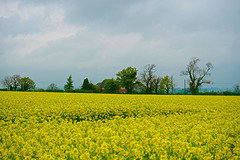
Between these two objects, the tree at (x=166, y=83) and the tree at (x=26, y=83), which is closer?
the tree at (x=166, y=83)

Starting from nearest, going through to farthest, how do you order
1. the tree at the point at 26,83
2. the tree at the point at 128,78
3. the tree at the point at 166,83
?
the tree at the point at 128,78 < the tree at the point at 166,83 < the tree at the point at 26,83

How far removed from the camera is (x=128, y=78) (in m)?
66.1

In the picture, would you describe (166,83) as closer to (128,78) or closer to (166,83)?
(166,83)

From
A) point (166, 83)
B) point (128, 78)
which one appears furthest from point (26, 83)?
point (166, 83)

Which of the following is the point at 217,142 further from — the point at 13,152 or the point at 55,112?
the point at 55,112

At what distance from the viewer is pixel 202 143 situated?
4.89m

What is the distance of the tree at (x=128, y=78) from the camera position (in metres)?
65.3

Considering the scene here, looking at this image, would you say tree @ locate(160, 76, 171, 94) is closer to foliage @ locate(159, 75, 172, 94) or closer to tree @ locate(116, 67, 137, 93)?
foliage @ locate(159, 75, 172, 94)

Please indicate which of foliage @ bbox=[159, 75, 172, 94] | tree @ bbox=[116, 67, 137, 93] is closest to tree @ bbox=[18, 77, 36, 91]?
tree @ bbox=[116, 67, 137, 93]

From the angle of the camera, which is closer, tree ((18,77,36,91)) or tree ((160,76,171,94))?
tree ((160,76,171,94))

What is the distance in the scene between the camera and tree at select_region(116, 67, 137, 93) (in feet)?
214

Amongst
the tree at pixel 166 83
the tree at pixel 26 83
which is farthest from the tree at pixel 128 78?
the tree at pixel 26 83

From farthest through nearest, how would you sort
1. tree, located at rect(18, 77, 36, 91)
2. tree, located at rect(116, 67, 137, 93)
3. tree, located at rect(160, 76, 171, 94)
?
tree, located at rect(18, 77, 36, 91) → tree, located at rect(160, 76, 171, 94) → tree, located at rect(116, 67, 137, 93)

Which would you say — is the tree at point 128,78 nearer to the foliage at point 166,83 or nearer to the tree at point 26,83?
the foliage at point 166,83
